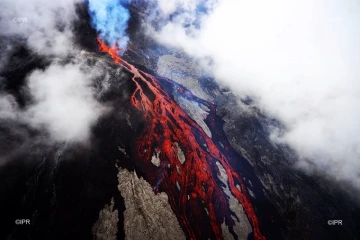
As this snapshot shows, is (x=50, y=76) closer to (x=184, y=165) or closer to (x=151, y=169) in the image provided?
(x=151, y=169)

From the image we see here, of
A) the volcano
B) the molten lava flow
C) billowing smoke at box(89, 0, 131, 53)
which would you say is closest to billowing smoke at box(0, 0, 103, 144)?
the volcano

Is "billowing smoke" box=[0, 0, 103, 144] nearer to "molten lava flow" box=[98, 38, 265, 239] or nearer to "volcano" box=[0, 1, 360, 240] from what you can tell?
"volcano" box=[0, 1, 360, 240]

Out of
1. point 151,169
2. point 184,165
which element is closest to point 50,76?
point 151,169

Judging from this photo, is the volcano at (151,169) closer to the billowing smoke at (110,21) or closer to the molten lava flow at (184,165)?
the molten lava flow at (184,165)

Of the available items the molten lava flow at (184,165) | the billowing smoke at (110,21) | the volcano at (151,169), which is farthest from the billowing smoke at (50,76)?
the molten lava flow at (184,165)

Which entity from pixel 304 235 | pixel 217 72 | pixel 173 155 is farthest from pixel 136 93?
pixel 304 235

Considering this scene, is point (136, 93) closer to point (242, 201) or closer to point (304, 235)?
point (242, 201)

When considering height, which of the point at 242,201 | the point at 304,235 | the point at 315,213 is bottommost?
the point at 304,235
